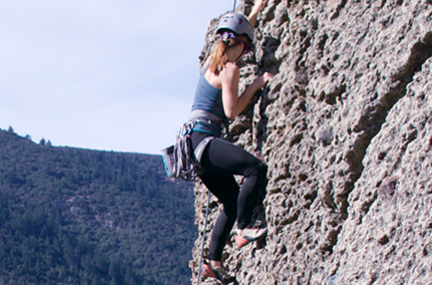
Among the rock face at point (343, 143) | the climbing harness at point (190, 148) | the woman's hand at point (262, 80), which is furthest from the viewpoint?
the woman's hand at point (262, 80)

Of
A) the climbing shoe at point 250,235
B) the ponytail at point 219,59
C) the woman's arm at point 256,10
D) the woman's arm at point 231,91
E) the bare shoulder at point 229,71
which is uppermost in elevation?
the woman's arm at point 256,10

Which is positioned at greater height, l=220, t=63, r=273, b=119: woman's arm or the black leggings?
l=220, t=63, r=273, b=119: woman's arm

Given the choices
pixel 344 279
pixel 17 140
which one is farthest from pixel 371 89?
pixel 17 140

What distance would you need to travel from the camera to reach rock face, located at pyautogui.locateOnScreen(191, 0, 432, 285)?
8.92ft

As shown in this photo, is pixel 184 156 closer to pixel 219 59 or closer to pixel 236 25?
pixel 219 59

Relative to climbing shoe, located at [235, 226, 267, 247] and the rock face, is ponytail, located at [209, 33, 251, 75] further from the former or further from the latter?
climbing shoe, located at [235, 226, 267, 247]

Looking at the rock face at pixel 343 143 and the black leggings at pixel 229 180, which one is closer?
the rock face at pixel 343 143

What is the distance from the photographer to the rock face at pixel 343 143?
2719 millimetres

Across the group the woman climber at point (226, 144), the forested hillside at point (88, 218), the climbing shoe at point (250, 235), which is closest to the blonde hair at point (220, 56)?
the woman climber at point (226, 144)

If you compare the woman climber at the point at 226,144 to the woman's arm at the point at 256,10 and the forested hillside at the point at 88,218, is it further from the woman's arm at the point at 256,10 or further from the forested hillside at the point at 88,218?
the forested hillside at the point at 88,218

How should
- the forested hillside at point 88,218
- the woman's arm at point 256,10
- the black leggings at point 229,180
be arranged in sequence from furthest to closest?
the forested hillside at point 88,218 → the woman's arm at point 256,10 → the black leggings at point 229,180

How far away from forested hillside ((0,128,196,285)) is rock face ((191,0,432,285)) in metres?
63.4

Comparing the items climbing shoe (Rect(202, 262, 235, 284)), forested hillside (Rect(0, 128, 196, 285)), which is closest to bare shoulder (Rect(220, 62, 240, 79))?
climbing shoe (Rect(202, 262, 235, 284))

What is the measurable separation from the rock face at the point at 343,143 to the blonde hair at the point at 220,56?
0.35 m
